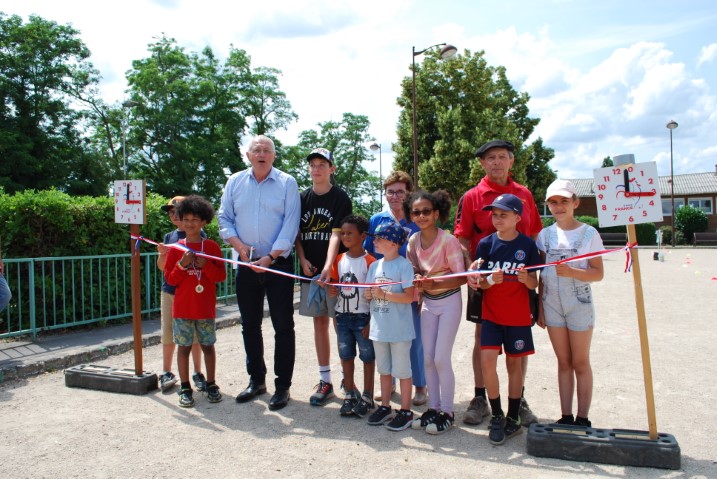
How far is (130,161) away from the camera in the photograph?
132 ft

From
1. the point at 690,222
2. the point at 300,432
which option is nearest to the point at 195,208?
the point at 300,432

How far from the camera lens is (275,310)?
4996mm

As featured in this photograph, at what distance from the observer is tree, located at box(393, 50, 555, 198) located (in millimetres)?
25312

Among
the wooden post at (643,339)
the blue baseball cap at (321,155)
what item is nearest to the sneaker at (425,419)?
the wooden post at (643,339)

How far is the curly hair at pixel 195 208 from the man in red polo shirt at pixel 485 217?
2.28 meters

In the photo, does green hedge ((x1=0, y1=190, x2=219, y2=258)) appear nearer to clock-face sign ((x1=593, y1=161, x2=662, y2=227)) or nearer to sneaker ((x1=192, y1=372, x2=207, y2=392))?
sneaker ((x1=192, y1=372, x2=207, y2=392))

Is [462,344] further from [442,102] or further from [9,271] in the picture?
[442,102]

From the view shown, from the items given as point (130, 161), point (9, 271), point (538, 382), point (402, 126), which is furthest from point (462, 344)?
point (130, 161)

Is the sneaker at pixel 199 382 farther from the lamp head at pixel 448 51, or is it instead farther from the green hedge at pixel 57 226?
the lamp head at pixel 448 51

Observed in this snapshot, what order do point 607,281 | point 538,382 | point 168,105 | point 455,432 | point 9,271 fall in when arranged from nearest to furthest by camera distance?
1. point 455,432
2. point 538,382
3. point 9,271
4. point 607,281
5. point 168,105

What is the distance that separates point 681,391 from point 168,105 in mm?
38606

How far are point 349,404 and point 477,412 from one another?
3.48 ft

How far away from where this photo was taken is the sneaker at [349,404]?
4.58m

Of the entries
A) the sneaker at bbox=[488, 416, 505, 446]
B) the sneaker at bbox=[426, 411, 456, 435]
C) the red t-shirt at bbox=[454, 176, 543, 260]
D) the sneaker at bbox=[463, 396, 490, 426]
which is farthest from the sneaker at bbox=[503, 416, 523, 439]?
the red t-shirt at bbox=[454, 176, 543, 260]
